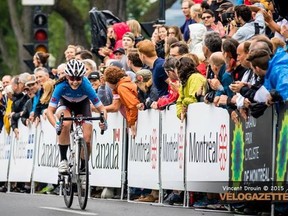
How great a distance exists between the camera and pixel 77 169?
19.5 meters

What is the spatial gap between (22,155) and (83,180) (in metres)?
8.04

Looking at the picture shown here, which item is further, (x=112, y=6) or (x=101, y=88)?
(x=112, y=6)

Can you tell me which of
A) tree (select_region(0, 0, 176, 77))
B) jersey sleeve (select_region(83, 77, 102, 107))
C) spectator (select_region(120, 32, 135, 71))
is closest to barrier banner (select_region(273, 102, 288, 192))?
jersey sleeve (select_region(83, 77, 102, 107))

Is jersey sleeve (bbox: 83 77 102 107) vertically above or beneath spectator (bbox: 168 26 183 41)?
beneath

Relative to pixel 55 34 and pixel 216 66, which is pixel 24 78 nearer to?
pixel 216 66

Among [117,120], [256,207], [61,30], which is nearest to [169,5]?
[117,120]

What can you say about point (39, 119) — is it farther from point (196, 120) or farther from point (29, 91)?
point (196, 120)

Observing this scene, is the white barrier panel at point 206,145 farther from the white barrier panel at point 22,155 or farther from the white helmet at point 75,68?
the white barrier panel at point 22,155

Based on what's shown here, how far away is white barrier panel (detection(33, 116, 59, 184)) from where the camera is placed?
25109 millimetres

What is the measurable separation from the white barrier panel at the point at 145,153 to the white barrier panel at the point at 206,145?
57.5 inches

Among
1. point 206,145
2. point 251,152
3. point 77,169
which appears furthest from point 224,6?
point 251,152

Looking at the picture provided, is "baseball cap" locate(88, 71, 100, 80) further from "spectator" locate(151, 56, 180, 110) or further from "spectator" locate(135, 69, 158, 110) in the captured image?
"spectator" locate(151, 56, 180, 110)

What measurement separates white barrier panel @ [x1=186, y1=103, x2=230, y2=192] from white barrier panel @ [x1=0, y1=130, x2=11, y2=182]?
31.3ft

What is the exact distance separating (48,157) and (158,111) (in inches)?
202
